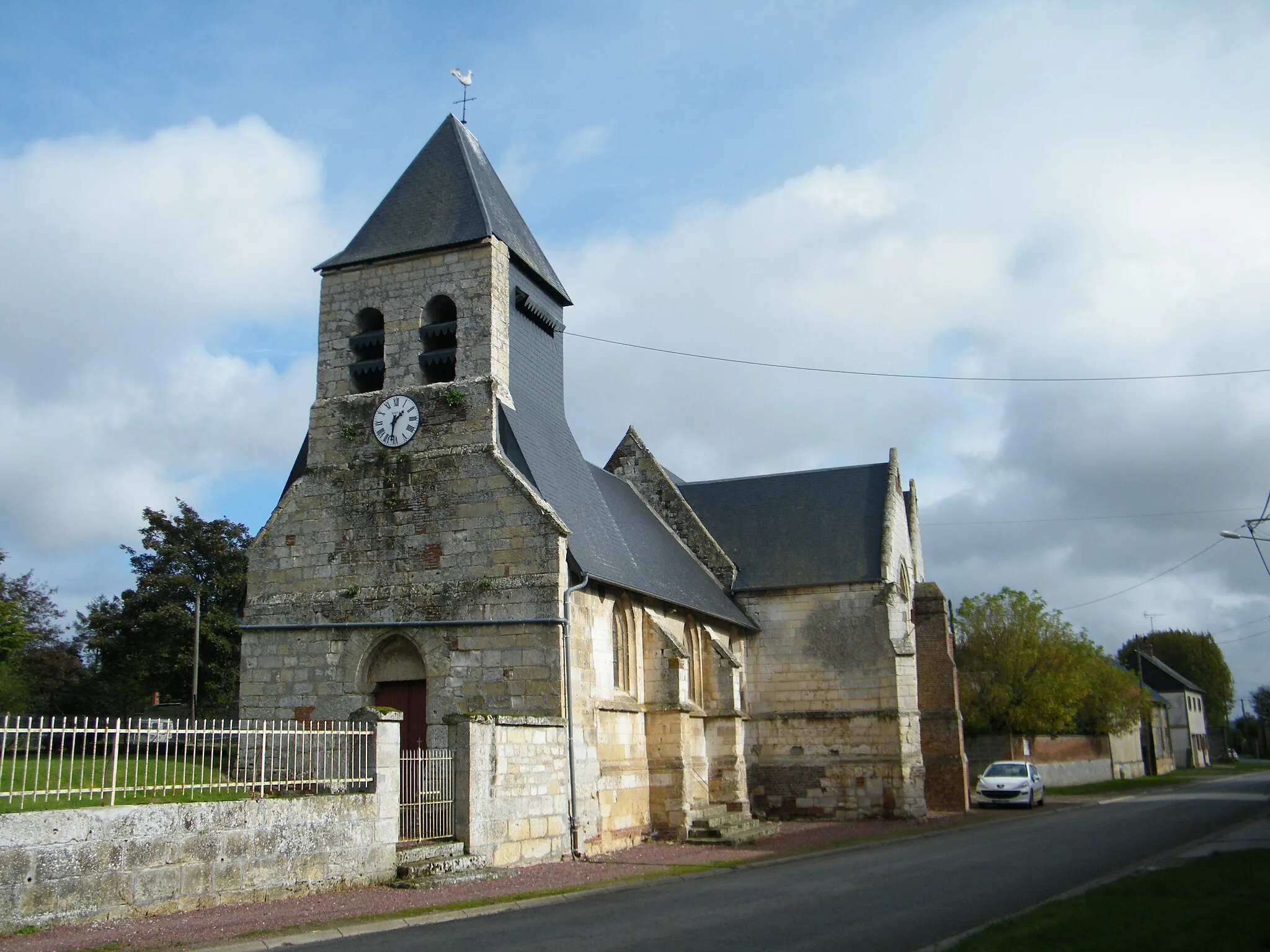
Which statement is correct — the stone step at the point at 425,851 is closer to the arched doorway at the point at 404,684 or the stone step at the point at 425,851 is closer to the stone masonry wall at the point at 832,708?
the arched doorway at the point at 404,684

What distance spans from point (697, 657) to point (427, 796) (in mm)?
10969

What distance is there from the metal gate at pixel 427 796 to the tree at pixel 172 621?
3021 centimetres

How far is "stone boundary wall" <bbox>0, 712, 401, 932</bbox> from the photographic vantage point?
9844mm

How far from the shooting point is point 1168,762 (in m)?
66.7

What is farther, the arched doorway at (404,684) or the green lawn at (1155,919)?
the arched doorway at (404,684)

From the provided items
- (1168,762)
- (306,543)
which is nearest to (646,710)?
(306,543)

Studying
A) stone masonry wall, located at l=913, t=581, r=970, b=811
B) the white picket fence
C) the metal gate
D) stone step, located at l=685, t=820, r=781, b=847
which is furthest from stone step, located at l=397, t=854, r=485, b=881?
stone masonry wall, located at l=913, t=581, r=970, b=811

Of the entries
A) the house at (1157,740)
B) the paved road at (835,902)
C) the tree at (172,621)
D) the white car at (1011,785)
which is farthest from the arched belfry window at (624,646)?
the house at (1157,740)

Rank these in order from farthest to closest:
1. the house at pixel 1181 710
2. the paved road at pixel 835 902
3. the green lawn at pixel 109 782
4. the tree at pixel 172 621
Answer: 1. the house at pixel 1181 710
2. the tree at pixel 172 621
3. the green lawn at pixel 109 782
4. the paved road at pixel 835 902

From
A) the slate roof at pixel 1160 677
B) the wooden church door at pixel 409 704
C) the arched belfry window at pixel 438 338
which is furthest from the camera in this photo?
the slate roof at pixel 1160 677

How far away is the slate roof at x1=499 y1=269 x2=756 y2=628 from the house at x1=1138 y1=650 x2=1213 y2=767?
61001 millimetres

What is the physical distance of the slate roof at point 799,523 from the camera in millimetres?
28188

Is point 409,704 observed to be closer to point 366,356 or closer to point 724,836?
point 724,836

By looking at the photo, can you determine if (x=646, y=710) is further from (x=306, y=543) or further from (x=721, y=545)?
(x=721, y=545)
